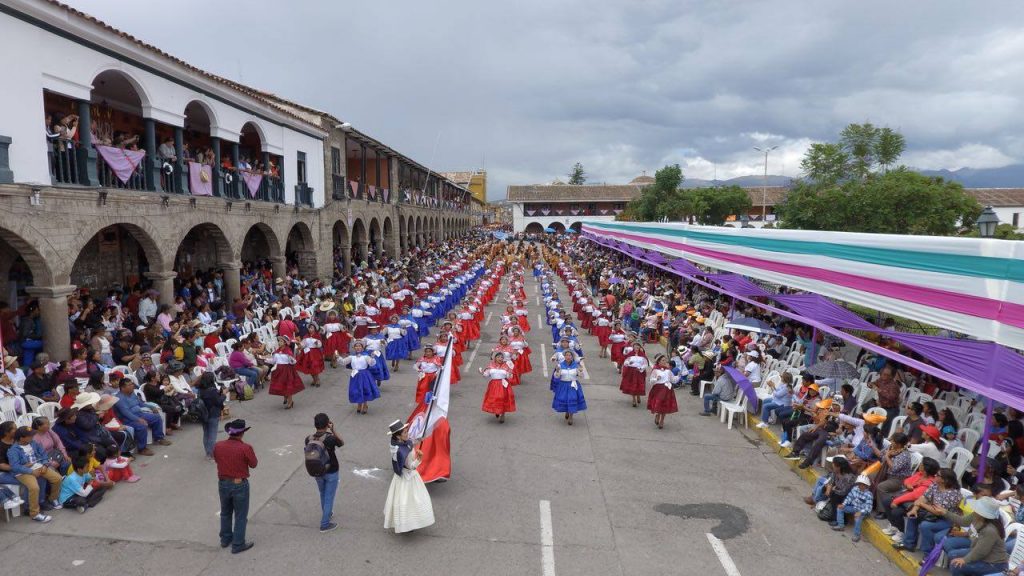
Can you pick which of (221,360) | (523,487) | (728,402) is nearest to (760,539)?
(523,487)

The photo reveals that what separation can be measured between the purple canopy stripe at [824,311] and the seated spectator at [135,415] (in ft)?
35.4

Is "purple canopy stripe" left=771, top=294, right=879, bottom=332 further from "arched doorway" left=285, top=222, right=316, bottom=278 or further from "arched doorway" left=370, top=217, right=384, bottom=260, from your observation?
"arched doorway" left=370, top=217, right=384, bottom=260

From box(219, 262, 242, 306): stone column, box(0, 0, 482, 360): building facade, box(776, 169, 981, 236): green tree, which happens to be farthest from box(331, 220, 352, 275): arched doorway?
box(776, 169, 981, 236): green tree

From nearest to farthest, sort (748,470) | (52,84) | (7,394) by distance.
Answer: (7,394), (748,470), (52,84)

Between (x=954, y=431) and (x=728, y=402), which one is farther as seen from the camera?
(x=728, y=402)

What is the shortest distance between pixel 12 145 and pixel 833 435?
1367 centimetres

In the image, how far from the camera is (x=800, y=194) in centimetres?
2489

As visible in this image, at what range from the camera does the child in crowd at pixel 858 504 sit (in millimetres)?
6664

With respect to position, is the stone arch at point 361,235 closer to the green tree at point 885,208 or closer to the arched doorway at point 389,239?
the arched doorway at point 389,239

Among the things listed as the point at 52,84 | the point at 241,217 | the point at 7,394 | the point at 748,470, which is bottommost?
the point at 748,470

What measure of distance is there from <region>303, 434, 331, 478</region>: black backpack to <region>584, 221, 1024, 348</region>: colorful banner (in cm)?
726

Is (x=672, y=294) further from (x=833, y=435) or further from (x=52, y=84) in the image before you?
(x=52, y=84)

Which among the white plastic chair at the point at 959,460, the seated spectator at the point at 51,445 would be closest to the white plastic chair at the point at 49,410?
the seated spectator at the point at 51,445

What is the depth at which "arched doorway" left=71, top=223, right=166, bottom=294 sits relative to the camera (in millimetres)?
13484
